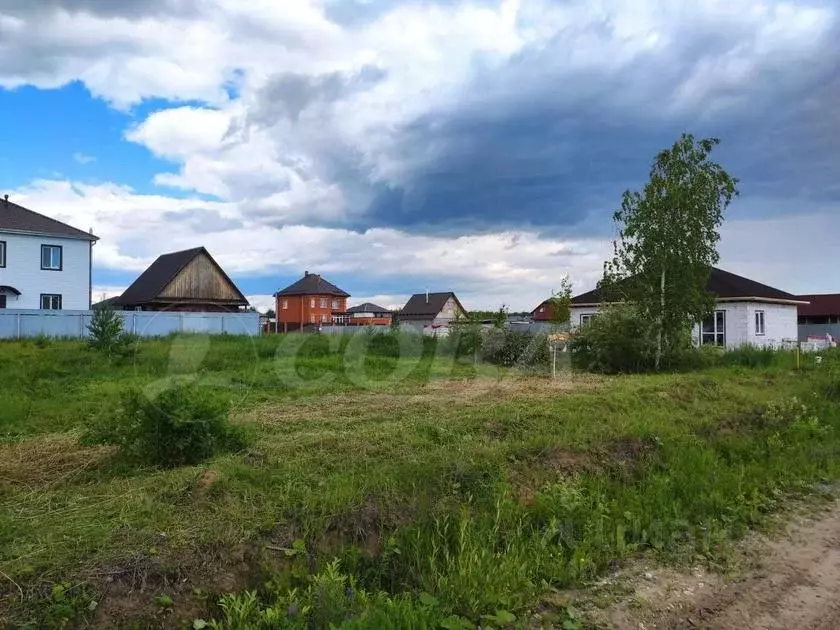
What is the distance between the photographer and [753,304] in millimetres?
23578

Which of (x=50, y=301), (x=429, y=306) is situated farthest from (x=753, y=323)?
(x=429, y=306)

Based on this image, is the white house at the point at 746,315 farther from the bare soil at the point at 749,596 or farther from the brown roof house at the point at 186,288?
the brown roof house at the point at 186,288

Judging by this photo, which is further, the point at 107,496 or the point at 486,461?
the point at 486,461

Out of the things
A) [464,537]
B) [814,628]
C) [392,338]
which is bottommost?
[814,628]

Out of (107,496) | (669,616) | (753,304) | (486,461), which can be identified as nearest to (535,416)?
(486,461)

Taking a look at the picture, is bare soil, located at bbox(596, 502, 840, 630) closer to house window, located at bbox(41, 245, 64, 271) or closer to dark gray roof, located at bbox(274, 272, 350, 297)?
house window, located at bbox(41, 245, 64, 271)

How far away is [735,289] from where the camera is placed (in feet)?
78.3

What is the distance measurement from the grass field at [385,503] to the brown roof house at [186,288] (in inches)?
1301

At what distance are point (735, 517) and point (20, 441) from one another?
6827 mm

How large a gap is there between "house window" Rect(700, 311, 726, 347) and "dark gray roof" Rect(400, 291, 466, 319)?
44741 mm

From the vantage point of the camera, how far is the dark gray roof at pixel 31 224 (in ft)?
101

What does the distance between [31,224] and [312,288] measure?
36.7 metres

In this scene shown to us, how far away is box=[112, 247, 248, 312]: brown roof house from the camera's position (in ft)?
133

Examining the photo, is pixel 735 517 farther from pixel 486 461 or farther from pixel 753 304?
pixel 753 304
